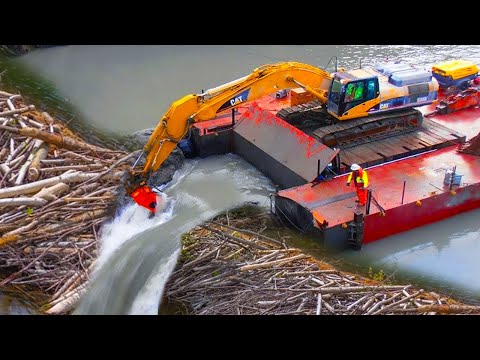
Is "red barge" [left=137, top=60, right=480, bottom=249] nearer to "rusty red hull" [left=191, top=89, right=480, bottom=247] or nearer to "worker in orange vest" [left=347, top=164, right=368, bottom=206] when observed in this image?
"rusty red hull" [left=191, top=89, right=480, bottom=247]

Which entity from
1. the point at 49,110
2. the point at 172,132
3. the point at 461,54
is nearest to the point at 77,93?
the point at 49,110

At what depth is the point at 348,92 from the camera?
15.3 m

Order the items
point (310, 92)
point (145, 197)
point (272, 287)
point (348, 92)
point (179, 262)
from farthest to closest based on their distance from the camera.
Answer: point (310, 92)
point (348, 92)
point (145, 197)
point (179, 262)
point (272, 287)

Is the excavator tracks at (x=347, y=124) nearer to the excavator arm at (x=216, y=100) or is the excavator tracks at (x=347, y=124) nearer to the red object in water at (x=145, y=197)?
the excavator arm at (x=216, y=100)

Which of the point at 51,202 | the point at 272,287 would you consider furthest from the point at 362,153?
the point at 51,202

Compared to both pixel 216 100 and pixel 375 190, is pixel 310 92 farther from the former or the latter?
pixel 375 190

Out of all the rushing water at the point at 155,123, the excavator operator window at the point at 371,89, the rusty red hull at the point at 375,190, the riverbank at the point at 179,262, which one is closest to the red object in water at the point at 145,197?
the rushing water at the point at 155,123

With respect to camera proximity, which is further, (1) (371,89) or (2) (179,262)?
(1) (371,89)

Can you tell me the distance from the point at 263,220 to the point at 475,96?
897cm

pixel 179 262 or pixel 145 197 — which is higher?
pixel 145 197

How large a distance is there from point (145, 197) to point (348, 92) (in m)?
6.11

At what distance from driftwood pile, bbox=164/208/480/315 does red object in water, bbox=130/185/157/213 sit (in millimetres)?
1500

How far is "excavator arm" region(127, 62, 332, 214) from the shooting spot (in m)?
13.6

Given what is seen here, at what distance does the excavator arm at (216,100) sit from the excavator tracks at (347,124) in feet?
2.10
